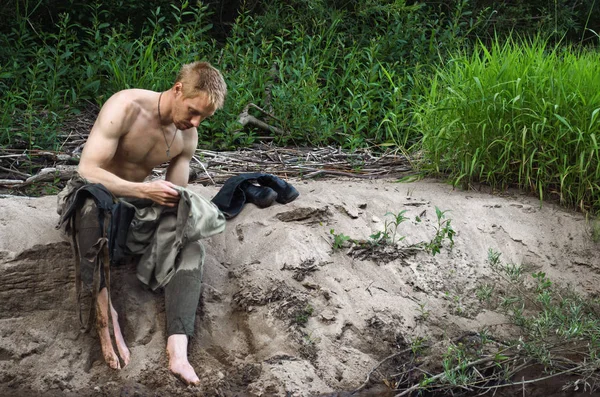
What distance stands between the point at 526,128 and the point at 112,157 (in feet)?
7.86

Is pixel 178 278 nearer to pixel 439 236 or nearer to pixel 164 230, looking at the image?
pixel 164 230

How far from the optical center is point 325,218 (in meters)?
4.84

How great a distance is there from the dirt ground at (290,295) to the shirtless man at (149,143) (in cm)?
14

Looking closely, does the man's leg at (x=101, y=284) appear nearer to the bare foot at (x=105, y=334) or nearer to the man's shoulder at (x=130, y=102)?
the bare foot at (x=105, y=334)

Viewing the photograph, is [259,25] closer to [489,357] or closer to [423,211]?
[423,211]

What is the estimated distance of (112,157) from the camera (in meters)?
4.25

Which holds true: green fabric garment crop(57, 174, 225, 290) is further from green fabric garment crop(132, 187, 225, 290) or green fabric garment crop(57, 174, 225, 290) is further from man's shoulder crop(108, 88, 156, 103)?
man's shoulder crop(108, 88, 156, 103)

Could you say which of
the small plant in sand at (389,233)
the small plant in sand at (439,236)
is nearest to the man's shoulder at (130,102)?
the small plant in sand at (389,233)

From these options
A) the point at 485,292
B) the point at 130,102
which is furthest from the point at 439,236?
the point at 130,102

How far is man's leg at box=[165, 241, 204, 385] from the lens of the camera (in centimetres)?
403

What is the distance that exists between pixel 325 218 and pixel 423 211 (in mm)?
580

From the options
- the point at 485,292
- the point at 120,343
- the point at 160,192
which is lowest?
the point at 120,343

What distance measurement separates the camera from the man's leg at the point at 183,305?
13.2ft

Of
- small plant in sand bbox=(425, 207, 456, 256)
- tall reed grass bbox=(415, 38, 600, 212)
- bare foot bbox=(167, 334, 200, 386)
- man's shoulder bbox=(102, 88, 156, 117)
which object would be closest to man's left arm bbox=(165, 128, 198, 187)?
man's shoulder bbox=(102, 88, 156, 117)
